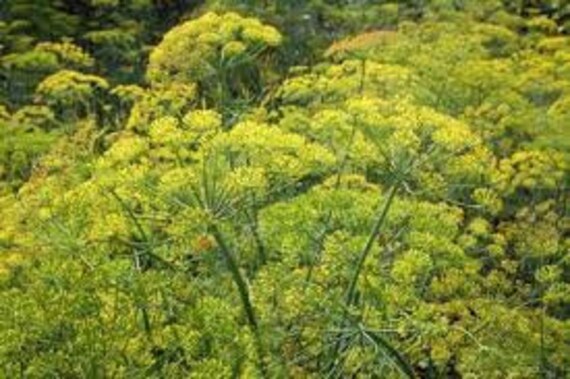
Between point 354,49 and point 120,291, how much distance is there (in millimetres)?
7243

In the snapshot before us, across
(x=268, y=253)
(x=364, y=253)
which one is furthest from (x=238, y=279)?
(x=364, y=253)

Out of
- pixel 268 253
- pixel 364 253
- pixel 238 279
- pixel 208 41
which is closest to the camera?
pixel 364 253

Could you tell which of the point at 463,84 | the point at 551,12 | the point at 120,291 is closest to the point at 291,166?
the point at 120,291

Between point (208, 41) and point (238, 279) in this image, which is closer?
point (238, 279)

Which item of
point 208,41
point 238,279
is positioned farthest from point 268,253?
point 208,41

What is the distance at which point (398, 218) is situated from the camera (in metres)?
6.14

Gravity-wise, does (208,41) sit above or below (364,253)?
above

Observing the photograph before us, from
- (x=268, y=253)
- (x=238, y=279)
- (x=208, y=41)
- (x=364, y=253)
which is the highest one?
(x=208, y=41)

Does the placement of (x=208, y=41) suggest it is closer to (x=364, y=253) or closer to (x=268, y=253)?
(x=268, y=253)

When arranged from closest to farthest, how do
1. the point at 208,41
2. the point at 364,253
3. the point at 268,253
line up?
1. the point at 364,253
2. the point at 268,253
3. the point at 208,41

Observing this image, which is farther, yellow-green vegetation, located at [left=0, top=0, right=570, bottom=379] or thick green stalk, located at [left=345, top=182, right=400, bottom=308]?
thick green stalk, located at [left=345, top=182, right=400, bottom=308]

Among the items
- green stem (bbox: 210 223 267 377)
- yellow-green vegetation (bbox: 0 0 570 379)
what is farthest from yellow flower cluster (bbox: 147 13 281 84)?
green stem (bbox: 210 223 267 377)

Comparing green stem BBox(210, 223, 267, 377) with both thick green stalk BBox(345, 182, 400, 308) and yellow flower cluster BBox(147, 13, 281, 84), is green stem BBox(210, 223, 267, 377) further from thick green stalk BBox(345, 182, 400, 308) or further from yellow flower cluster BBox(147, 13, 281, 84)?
yellow flower cluster BBox(147, 13, 281, 84)

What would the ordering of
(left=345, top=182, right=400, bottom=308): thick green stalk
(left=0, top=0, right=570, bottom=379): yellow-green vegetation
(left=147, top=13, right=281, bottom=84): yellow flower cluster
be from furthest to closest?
(left=147, top=13, right=281, bottom=84): yellow flower cluster
(left=345, top=182, right=400, bottom=308): thick green stalk
(left=0, top=0, right=570, bottom=379): yellow-green vegetation
